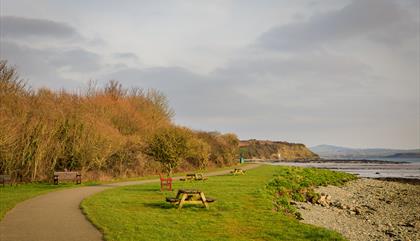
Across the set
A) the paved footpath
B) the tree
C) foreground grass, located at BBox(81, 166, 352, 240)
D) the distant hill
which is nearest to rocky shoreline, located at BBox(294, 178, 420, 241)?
foreground grass, located at BBox(81, 166, 352, 240)

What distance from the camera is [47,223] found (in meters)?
12.6

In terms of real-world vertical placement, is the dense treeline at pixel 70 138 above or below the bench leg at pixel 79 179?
above

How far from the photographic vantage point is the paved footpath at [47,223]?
10.7 meters

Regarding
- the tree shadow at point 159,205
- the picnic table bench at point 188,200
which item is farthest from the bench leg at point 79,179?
the picnic table bench at point 188,200

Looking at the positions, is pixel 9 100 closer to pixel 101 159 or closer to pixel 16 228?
pixel 101 159

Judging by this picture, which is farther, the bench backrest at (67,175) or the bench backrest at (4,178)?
the bench backrest at (67,175)

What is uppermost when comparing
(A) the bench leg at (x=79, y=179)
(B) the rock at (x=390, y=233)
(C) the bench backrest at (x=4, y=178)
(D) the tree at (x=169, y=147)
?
(D) the tree at (x=169, y=147)

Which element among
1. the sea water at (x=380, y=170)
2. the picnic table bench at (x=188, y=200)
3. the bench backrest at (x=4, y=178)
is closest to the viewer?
the picnic table bench at (x=188, y=200)

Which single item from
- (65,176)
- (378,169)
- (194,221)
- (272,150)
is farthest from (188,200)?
(272,150)

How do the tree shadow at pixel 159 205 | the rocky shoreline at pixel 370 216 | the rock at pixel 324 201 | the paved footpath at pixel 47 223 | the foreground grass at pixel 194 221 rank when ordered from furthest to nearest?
the rock at pixel 324 201
the tree shadow at pixel 159 205
the rocky shoreline at pixel 370 216
the foreground grass at pixel 194 221
the paved footpath at pixel 47 223

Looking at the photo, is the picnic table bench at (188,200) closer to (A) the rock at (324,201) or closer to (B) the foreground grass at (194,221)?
(B) the foreground grass at (194,221)

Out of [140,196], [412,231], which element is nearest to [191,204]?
[140,196]

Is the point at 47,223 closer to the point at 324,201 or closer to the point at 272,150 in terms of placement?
the point at 324,201

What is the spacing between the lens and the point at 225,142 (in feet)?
207
